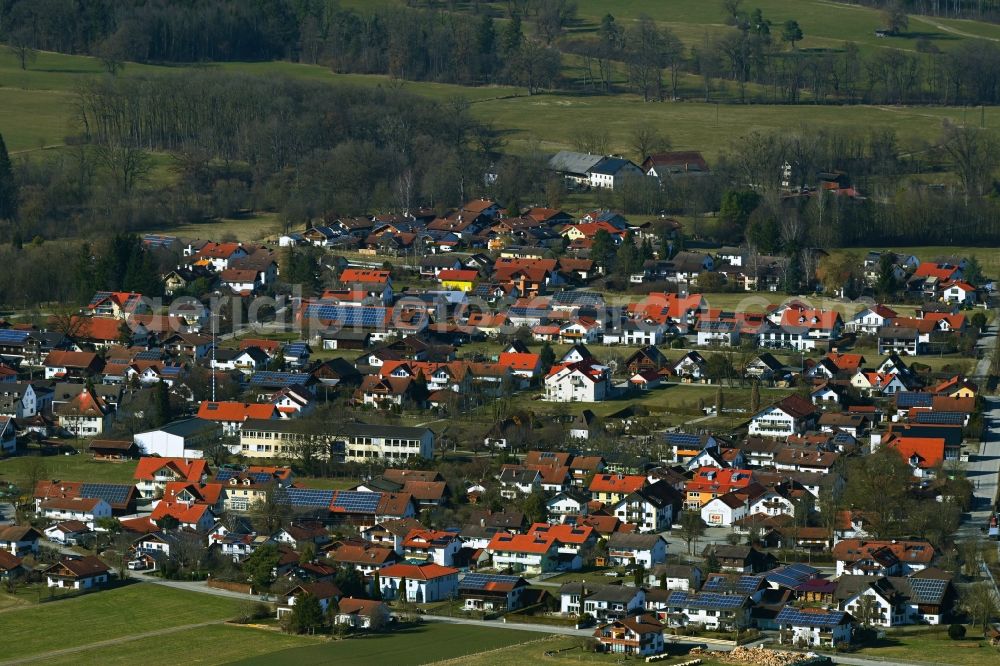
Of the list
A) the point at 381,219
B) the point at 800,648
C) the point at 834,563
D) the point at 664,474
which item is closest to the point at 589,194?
the point at 381,219

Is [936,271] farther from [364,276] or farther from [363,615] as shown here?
[363,615]

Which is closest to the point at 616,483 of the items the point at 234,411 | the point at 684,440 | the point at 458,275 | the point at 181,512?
the point at 684,440

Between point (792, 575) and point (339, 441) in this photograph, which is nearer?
point (792, 575)

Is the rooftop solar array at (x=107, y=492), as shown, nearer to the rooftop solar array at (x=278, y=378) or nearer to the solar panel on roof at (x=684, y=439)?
the rooftop solar array at (x=278, y=378)

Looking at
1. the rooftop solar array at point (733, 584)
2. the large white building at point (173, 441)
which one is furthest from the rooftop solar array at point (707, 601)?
the large white building at point (173, 441)

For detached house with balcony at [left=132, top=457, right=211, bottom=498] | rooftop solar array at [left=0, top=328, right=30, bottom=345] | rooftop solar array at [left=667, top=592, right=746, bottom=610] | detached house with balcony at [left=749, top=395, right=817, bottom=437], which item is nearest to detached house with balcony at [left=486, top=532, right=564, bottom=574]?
rooftop solar array at [left=667, top=592, right=746, bottom=610]

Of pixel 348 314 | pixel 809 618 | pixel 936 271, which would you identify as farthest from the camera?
pixel 936 271

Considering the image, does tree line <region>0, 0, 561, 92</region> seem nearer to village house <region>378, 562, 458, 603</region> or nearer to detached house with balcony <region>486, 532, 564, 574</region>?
detached house with balcony <region>486, 532, 564, 574</region>
